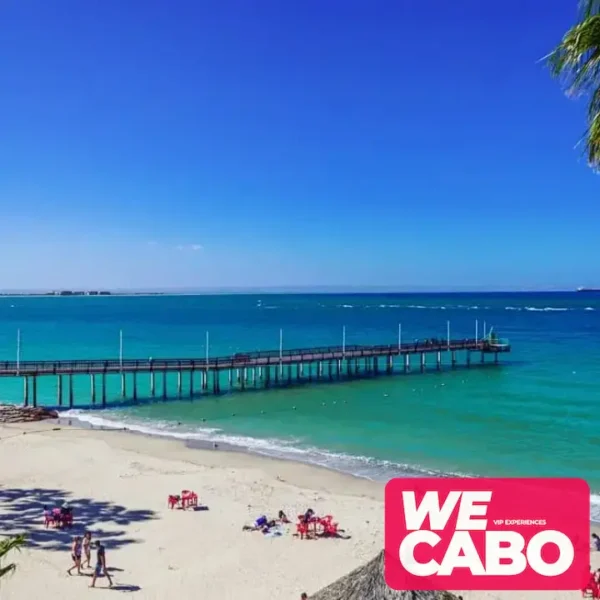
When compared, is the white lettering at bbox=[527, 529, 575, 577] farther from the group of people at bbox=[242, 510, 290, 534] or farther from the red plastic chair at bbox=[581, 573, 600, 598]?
the group of people at bbox=[242, 510, 290, 534]

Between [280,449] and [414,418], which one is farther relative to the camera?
[414,418]

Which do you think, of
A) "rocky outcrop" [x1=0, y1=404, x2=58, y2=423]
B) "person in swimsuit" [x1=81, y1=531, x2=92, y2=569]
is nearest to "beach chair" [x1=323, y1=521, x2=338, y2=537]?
"person in swimsuit" [x1=81, y1=531, x2=92, y2=569]

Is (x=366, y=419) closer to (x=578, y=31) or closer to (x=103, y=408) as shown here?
(x=103, y=408)

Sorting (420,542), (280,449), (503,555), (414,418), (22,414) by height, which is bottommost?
(280,449)

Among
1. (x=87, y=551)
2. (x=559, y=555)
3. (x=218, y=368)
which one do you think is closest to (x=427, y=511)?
(x=559, y=555)

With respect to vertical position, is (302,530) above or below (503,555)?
below

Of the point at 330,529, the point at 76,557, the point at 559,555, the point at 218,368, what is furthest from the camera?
the point at 218,368

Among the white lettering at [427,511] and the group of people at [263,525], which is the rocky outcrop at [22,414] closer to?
the group of people at [263,525]

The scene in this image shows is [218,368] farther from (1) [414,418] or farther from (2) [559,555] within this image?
(2) [559,555]
